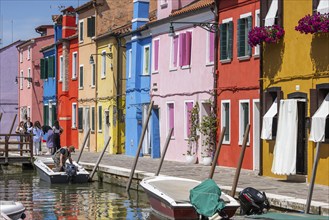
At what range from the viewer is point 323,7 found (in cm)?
2483

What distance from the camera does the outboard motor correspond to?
1862 centimetres

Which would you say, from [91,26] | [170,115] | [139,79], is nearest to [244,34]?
[170,115]

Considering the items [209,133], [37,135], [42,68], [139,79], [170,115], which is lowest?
[37,135]

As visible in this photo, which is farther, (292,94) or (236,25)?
(236,25)

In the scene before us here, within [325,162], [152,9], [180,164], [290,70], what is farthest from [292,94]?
[152,9]

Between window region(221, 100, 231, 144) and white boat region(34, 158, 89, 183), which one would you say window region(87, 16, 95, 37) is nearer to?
white boat region(34, 158, 89, 183)

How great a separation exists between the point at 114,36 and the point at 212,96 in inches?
529

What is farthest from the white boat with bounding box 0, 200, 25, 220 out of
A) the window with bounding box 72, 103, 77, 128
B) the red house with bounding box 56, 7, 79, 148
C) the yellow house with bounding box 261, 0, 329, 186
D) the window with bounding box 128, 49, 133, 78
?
the window with bounding box 72, 103, 77, 128

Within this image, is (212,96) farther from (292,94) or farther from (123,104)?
(123,104)

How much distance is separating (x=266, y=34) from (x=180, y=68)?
10.3m

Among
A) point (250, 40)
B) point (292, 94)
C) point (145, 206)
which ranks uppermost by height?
point (250, 40)

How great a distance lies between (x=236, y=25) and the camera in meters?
32.1

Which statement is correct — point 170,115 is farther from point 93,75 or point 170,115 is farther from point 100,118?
point 93,75

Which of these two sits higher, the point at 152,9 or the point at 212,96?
the point at 152,9
